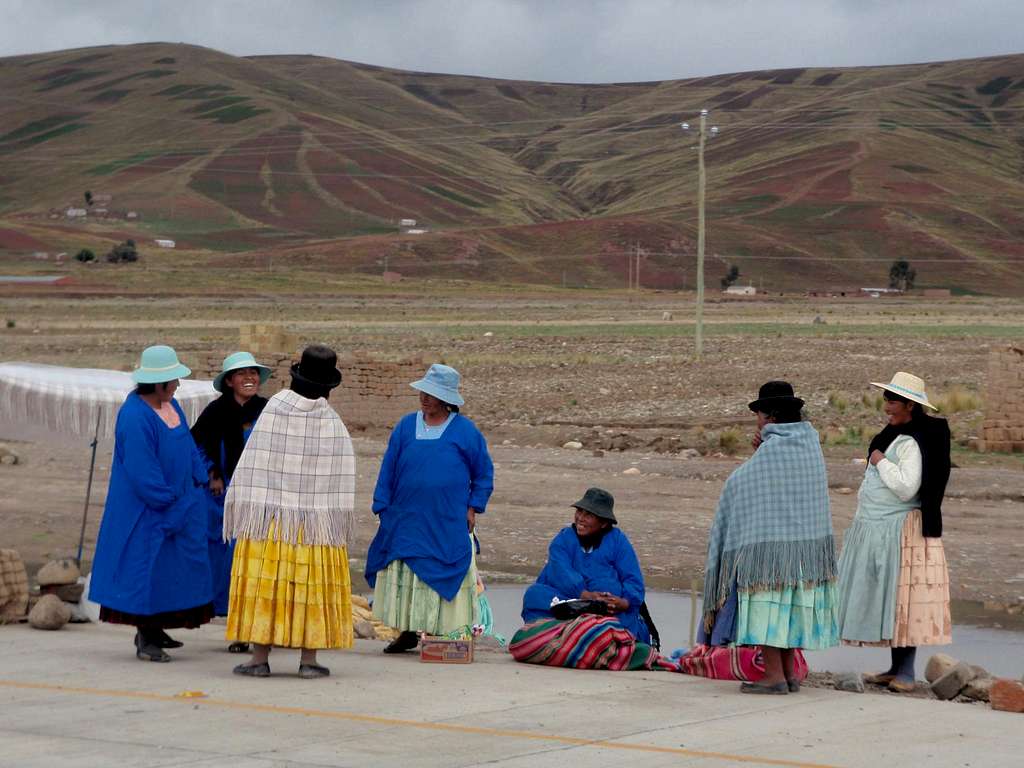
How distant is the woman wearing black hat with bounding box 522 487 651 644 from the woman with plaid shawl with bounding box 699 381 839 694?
107 cm

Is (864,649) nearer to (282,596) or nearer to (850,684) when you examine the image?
(850,684)

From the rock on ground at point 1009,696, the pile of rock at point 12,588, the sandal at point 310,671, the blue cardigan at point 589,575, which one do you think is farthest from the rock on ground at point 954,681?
the pile of rock at point 12,588

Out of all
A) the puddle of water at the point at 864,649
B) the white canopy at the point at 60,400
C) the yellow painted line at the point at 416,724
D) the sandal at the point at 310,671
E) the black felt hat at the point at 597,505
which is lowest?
the puddle of water at the point at 864,649

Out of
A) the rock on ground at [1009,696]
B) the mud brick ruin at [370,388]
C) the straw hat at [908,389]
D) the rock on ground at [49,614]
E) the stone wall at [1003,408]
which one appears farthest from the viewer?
the mud brick ruin at [370,388]

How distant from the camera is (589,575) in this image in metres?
8.75

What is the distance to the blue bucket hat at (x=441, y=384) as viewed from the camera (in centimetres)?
834

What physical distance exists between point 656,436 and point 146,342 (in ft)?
82.9

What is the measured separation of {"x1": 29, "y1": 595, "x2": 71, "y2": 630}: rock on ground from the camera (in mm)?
9430

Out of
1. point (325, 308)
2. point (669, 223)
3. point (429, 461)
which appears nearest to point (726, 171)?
point (669, 223)

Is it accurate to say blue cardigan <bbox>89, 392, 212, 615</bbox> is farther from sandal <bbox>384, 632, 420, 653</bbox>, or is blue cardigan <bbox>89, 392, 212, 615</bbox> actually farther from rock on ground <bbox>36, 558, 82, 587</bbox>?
rock on ground <bbox>36, 558, 82, 587</bbox>

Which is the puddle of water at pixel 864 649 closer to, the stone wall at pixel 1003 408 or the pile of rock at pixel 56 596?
the pile of rock at pixel 56 596

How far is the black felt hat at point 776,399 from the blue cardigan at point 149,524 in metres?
2.96

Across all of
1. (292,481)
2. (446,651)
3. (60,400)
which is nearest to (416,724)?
(292,481)

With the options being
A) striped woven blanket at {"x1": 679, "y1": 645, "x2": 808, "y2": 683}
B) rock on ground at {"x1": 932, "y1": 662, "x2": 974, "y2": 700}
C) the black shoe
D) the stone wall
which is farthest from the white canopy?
the stone wall
